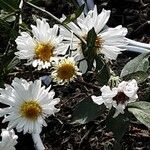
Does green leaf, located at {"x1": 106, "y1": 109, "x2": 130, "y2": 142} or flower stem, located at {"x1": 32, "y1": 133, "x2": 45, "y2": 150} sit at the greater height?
green leaf, located at {"x1": 106, "y1": 109, "x2": 130, "y2": 142}

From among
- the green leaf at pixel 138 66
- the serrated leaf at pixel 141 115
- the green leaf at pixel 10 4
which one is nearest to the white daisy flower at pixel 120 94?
the serrated leaf at pixel 141 115

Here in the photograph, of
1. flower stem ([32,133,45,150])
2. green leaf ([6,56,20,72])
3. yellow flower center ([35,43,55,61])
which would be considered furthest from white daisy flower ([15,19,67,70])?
flower stem ([32,133,45,150])

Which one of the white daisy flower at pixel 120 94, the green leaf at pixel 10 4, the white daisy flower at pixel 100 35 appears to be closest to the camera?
the white daisy flower at pixel 120 94

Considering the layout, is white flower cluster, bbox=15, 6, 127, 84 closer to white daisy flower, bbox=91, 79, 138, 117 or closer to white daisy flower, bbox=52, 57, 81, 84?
white daisy flower, bbox=52, 57, 81, 84

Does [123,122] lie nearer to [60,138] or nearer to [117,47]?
[117,47]

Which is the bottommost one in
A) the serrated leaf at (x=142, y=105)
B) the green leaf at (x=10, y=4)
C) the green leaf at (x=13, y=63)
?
the serrated leaf at (x=142, y=105)

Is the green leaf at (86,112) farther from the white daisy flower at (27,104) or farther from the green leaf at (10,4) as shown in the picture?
the green leaf at (10,4)
